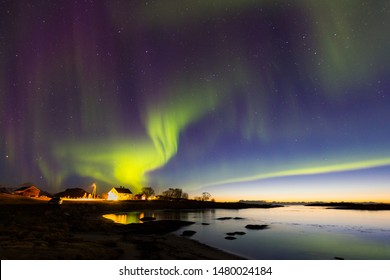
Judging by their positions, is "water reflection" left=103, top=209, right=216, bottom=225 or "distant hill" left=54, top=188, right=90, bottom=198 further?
"distant hill" left=54, top=188, right=90, bottom=198

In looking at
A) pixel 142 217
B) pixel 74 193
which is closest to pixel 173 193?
pixel 74 193

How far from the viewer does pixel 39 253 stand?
1477 centimetres

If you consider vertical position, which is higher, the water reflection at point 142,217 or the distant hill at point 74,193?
the distant hill at point 74,193

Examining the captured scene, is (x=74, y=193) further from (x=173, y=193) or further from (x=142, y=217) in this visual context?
(x=142, y=217)

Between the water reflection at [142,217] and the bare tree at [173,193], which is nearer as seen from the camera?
the water reflection at [142,217]

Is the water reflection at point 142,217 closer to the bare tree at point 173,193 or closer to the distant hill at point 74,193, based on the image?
the distant hill at point 74,193

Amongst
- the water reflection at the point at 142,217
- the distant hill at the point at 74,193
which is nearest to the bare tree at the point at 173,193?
the distant hill at the point at 74,193

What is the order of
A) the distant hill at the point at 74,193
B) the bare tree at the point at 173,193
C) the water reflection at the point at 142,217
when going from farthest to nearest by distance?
1. the bare tree at the point at 173,193
2. the distant hill at the point at 74,193
3. the water reflection at the point at 142,217

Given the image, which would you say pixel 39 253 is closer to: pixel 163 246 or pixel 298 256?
pixel 163 246

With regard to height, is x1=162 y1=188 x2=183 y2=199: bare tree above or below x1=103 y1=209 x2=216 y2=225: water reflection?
above

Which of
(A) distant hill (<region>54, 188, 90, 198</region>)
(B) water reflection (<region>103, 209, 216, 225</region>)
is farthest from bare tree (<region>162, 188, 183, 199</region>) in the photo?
(B) water reflection (<region>103, 209, 216, 225</region>)

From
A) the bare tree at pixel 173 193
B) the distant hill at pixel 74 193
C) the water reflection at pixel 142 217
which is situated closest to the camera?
the water reflection at pixel 142 217

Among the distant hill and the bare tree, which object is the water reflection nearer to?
the distant hill
